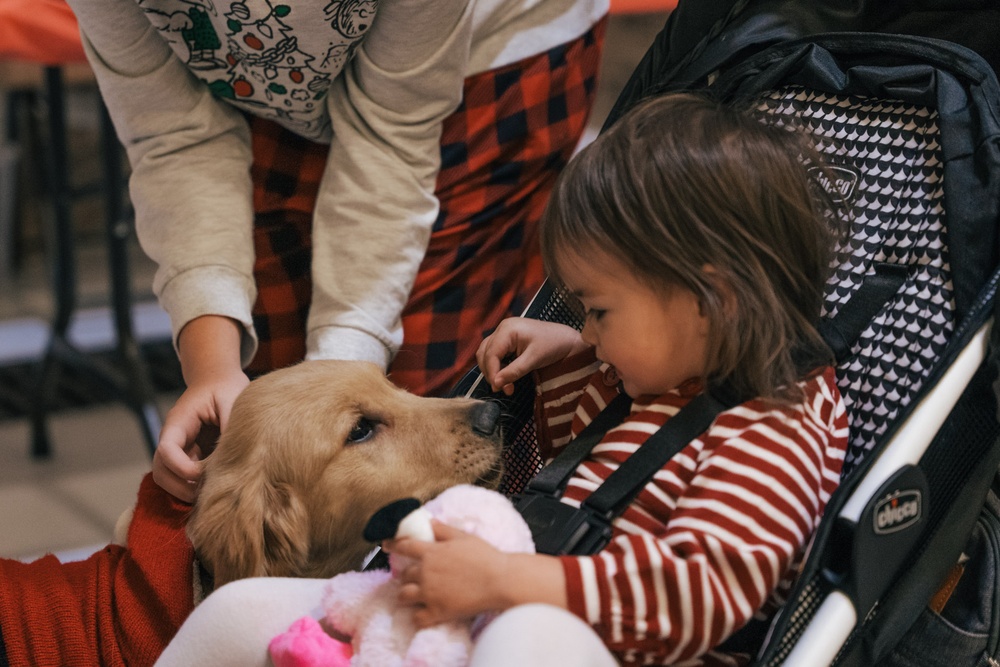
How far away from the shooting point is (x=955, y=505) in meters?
1.00

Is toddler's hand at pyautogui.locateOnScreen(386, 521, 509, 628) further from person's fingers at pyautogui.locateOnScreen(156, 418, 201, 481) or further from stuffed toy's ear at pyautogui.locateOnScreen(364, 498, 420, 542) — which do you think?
person's fingers at pyautogui.locateOnScreen(156, 418, 201, 481)

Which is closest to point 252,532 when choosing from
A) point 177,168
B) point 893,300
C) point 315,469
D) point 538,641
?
point 315,469

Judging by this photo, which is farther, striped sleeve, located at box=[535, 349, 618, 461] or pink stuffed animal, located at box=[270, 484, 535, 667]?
striped sleeve, located at box=[535, 349, 618, 461]

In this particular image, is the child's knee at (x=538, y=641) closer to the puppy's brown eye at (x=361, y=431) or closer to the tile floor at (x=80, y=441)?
the puppy's brown eye at (x=361, y=431)

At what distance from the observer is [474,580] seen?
0.80 meters

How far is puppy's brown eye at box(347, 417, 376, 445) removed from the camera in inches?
46.0

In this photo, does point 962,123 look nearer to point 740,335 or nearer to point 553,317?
point 740,335

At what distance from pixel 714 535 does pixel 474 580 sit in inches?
8.0

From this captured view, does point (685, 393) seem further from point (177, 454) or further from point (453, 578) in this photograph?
point (177, 454)

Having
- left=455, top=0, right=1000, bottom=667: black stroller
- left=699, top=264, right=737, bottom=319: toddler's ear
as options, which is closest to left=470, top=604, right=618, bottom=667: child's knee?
left=455, top=0, right=1000, bottom=667: black stroller

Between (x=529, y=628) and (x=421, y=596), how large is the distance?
116 mm


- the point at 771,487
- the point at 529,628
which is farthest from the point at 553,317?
the point at 529,628

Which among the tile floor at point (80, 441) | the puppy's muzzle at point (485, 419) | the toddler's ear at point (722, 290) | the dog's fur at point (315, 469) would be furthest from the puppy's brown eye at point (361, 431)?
the tile floor at point (80, 441)

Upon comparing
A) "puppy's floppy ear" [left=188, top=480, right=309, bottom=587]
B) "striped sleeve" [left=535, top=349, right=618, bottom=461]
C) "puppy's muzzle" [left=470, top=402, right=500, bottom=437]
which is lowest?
"puppy's floppy ear" [left=188, top=480, right=309, bottom=587]
